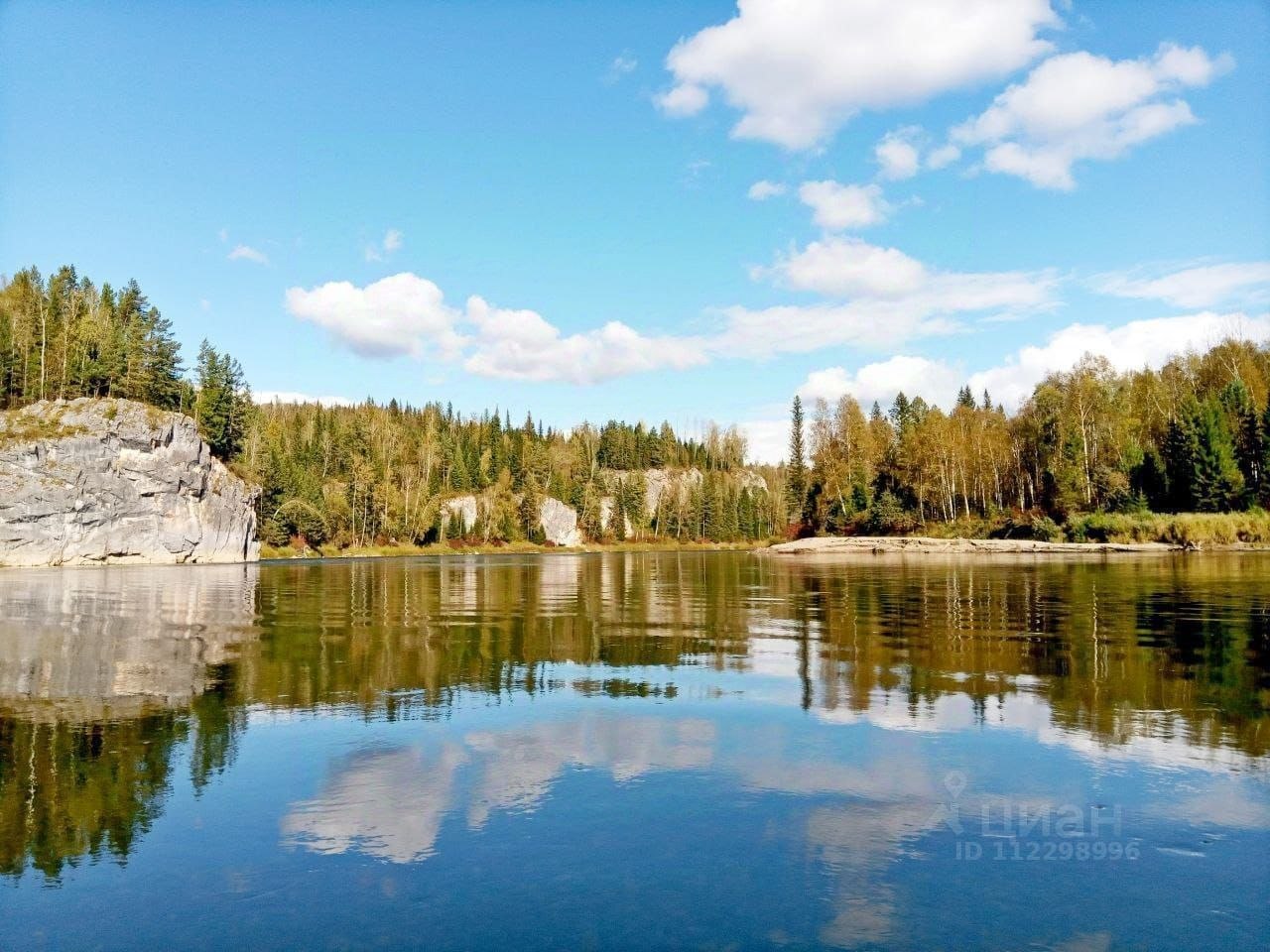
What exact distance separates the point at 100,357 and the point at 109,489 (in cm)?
2352

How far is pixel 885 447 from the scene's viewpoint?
399 ft

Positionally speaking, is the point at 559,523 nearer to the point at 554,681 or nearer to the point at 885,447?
the point at 885,447

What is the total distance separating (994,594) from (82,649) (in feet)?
112

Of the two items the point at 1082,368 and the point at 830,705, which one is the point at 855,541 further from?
the point at 830,705

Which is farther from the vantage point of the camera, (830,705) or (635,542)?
(635,542)

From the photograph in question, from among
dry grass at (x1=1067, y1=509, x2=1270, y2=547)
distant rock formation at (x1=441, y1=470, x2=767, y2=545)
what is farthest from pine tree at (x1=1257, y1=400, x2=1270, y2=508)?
distant rock formation at (x1=441, y1=470, x2=767, y2=545)

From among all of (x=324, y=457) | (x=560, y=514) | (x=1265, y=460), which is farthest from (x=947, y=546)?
(x=324, y=457)

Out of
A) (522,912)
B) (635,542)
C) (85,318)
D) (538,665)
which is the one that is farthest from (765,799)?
(635,542)

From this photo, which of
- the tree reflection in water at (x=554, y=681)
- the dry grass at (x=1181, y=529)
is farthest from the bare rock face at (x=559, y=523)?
the tree reflection in water at (x=554, y=681)

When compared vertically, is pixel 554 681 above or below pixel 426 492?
below

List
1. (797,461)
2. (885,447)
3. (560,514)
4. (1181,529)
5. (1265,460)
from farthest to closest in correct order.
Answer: (560,514), (797,461), (885,447), (1265,460), (1181,529)

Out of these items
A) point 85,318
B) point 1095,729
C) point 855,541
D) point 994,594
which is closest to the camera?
point 1095,729

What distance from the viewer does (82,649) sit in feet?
65.7

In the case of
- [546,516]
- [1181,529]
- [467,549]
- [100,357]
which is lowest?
[467,549]
